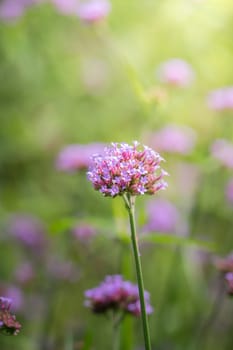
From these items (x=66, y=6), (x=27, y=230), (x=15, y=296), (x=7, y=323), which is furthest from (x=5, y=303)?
(x=66, y=6)

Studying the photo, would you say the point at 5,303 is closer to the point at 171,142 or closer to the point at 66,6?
the point at 171,142

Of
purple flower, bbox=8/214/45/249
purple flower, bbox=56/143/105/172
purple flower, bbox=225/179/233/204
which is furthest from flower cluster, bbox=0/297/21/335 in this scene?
purple flower, bbox=8/214/45/249

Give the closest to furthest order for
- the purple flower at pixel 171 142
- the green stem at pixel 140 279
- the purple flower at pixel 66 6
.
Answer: the green stem at pixel 140 279, the purple flower at pixel 171 142, the purple flower at pixel 66 6

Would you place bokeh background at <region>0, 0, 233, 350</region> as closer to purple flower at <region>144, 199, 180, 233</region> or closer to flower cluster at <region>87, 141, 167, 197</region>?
purple flower at <region>144, 199, 180, 233</region>

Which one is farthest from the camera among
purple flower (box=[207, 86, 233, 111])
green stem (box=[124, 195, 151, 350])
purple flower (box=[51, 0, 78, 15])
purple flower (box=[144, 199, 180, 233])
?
purple flower (box=[51, 0, 78, 15])

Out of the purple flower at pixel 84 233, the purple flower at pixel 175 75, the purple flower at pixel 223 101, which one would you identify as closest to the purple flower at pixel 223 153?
the purple flower at pixel 223 101

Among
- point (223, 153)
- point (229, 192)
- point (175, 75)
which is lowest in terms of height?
point (223, 153)

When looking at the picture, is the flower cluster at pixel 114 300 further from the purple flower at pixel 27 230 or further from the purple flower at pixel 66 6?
the purple flower at pixel 66 6

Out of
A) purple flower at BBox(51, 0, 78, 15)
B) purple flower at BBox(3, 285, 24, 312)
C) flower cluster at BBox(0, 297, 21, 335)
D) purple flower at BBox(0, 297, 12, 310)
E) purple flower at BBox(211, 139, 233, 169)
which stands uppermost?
purple flower at BBox(51, 0, 78, 15)

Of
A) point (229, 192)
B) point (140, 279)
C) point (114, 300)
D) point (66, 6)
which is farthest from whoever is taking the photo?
point (66, 6)
